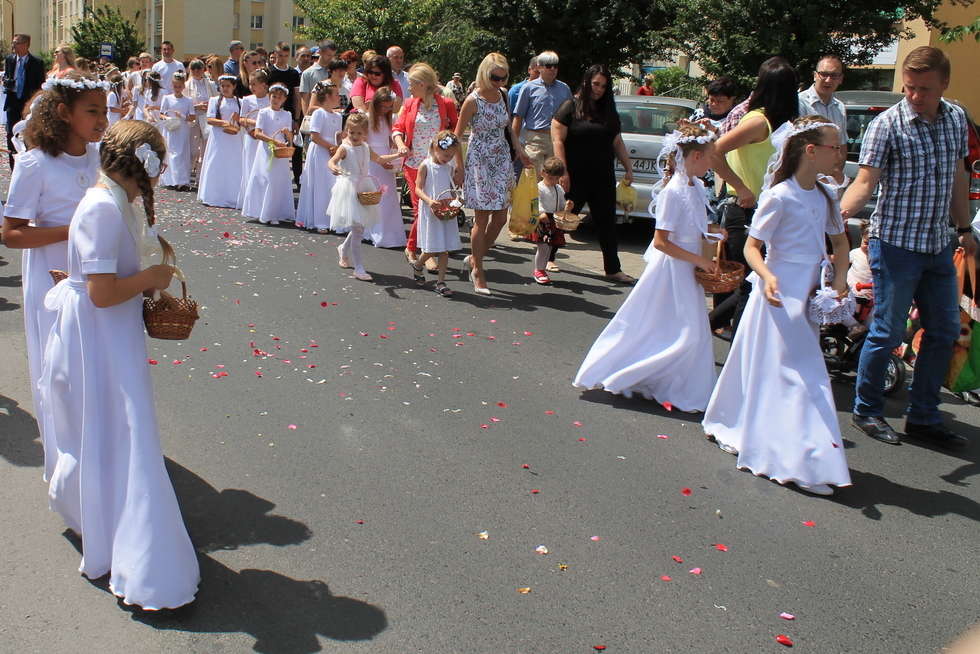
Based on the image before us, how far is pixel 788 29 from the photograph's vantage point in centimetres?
1609

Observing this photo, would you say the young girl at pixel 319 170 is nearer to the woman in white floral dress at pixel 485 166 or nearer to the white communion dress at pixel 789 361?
the woman in white floral dress at pixel 485 166

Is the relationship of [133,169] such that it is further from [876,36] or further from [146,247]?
[876,36]

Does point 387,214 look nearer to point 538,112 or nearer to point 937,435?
point 538,112

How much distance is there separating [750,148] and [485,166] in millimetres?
2646

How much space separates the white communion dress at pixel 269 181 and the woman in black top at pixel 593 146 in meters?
4.35

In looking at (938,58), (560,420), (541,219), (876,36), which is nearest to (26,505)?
(560,420)

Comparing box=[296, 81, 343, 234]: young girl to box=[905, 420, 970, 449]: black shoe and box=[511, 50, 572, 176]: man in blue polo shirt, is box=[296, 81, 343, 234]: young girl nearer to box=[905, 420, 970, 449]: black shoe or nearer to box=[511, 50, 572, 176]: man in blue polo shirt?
box=[511, 50, 572, 176]: man in blue polo shirt

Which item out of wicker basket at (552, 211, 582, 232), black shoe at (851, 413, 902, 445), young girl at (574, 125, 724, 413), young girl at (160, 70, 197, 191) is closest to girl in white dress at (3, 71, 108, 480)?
young girl at (574, 125, 724, 413)

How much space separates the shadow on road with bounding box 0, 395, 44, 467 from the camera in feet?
16.8

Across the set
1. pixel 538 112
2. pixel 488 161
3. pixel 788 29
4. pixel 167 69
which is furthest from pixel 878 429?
pixel 167 69

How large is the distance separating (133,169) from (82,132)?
862mm

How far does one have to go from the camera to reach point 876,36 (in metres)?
16.5

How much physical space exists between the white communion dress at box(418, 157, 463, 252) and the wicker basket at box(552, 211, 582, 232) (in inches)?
39.9

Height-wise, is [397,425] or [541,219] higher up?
[541,219]
